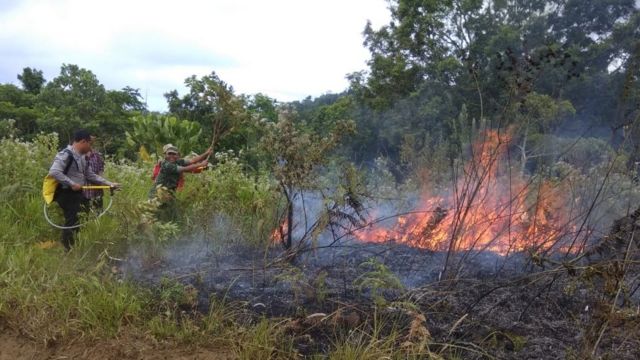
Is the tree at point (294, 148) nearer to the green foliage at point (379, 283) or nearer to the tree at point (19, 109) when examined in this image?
the green foliage at point (379, 283)

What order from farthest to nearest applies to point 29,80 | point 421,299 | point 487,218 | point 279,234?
point 29,80 < point 279,234 < point 487,218 < point 421,299

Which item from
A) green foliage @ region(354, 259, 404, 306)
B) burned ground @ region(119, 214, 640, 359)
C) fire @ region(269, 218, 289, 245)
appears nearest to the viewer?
→ burned ground @ region(119, 214, 640, 359)

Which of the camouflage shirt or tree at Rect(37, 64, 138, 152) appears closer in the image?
the camouflage shirt

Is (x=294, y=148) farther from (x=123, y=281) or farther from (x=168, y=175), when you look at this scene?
(x=168, y=175)

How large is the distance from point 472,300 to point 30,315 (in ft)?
11.7

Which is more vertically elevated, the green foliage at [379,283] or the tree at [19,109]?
the tree at [19,109]

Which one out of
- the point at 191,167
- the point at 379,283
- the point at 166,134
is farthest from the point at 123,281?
the point at 166,134

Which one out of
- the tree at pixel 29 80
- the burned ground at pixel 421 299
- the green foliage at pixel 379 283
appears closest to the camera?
the burned ground at pixel 421 299

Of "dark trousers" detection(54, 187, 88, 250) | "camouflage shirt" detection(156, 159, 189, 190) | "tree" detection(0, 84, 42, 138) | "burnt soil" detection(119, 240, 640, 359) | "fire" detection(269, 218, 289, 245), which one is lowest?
"burnt soil" detection(119, 240, 640, 359)

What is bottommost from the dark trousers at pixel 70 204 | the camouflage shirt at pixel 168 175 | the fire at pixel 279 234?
the fire at pixel 279 234

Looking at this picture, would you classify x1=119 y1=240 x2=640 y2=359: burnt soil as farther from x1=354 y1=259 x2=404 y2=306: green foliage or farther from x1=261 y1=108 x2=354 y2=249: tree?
x1=261 y1=108 x2=354 y2=249: tree

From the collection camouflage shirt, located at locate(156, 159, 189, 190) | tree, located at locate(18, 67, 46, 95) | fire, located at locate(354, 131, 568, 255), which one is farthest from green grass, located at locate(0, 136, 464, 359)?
tree, located at locate(18, 67, 46, 95)

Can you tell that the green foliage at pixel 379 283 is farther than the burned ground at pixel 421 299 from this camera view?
Yes

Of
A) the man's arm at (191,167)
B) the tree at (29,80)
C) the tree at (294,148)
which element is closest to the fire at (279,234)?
the tree at (294,148)
